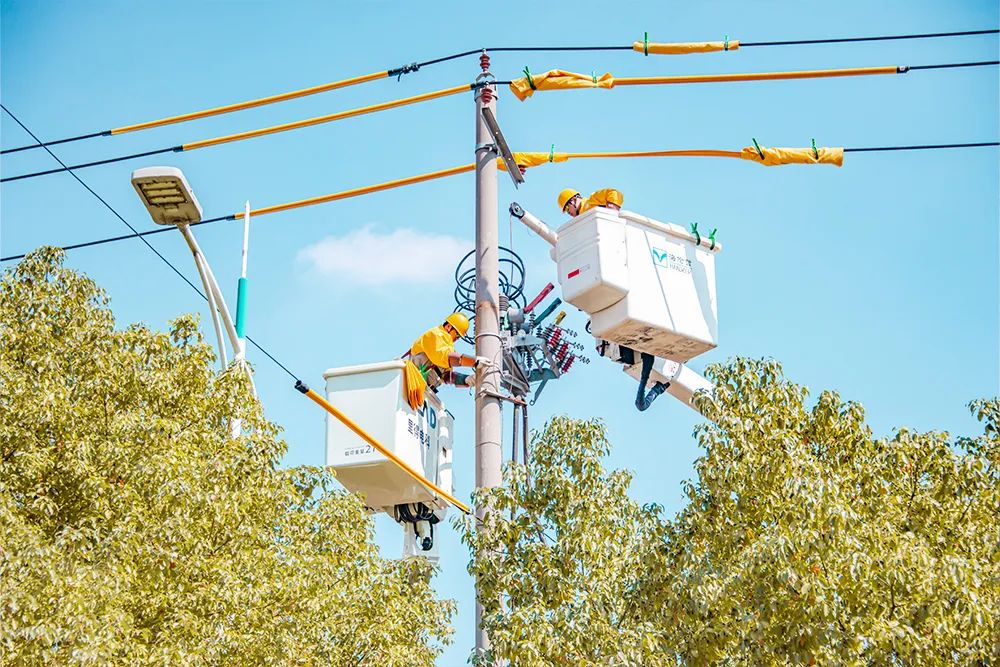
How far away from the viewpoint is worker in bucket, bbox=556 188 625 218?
15.0m

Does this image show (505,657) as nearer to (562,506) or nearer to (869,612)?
(562,506)

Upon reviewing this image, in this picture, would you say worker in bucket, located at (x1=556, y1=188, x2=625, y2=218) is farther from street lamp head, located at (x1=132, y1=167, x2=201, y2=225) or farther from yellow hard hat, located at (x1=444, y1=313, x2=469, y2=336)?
street lamp head, located at (x1=132, y1=167, x2=201, y2=225)

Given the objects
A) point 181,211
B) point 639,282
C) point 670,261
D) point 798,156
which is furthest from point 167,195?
point 798,156

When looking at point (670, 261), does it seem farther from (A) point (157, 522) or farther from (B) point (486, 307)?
(A) point (157, 522)

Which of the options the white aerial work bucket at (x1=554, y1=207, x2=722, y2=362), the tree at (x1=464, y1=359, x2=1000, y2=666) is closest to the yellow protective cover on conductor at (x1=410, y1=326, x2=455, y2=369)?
the white aerial work bucket at (x1=554, y1=207, x2=722, y2=362)

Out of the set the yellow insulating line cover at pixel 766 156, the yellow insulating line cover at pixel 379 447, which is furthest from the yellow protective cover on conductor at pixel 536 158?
the yellow insulating line cover at pixel 379 447

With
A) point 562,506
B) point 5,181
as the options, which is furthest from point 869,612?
point 5,181

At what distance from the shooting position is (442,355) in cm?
1560

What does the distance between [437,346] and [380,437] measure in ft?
4.41

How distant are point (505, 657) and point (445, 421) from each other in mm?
5277

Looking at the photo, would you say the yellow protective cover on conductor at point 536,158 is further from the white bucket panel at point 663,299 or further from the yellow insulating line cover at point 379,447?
the yellow insulating line cover at point 379,447

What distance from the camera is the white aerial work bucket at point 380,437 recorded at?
14.8m

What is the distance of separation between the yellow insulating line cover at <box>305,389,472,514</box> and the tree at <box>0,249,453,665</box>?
538 mm

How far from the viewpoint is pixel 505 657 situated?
430 inches
